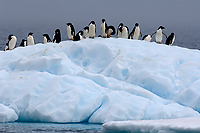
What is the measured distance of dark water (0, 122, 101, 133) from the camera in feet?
38.4

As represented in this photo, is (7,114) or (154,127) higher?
(154,127)

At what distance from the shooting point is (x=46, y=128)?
1207cm

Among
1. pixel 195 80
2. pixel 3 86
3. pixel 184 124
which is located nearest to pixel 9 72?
pixel 3 86

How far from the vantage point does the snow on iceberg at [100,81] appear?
42.9 feet

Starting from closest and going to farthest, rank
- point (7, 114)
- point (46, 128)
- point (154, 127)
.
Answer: point (154, 127)
point (46, 128)
point (7, 114)

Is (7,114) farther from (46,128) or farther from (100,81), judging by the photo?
(100,81)

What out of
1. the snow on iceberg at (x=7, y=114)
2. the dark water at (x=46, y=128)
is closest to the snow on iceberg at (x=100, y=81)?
Answer: the snow on iceberg at (x=7, y=114)

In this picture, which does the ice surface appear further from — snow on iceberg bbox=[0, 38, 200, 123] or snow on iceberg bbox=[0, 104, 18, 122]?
snow on iceberg bbox=[0, 104, 18, 122]

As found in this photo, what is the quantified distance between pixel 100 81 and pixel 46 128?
3.05 meters

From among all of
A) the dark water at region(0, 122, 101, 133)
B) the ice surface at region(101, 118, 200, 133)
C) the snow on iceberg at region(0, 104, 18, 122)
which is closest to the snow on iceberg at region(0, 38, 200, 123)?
the snow on iceberg at region(0, 104, 18, 122)

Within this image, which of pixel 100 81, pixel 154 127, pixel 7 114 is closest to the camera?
pixel 154 127

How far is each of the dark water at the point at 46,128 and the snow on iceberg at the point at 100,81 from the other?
1.48ft

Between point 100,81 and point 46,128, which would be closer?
point 46,128

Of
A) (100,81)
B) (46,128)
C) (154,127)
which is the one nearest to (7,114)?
(46,128)
